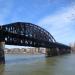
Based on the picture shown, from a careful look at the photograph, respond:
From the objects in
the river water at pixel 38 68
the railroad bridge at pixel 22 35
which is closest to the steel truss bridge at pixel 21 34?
the railroad bridge at pixel 22 35

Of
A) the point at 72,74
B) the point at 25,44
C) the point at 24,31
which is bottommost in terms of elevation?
the point at 72,74

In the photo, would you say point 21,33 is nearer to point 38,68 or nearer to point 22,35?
point 22,35

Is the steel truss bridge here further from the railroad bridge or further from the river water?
the river water

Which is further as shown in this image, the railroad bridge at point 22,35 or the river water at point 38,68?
the railroad bridge at point 22,35

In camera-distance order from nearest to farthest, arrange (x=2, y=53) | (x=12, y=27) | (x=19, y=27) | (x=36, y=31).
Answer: (x=2, y=53)
(x=12, y=27)
(x=19, y=27)
(x=36, y=31)

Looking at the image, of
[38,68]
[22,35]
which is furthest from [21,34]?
[38,68]

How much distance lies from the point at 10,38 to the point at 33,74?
39.5 m

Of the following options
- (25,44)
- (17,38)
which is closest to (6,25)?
(17,38)

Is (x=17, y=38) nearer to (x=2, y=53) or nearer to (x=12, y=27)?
(x=12, y=27)

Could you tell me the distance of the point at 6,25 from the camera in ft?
264

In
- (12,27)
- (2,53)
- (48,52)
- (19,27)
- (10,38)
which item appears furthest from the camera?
(48,52)

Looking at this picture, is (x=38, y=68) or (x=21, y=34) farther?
(x=21, y=34)

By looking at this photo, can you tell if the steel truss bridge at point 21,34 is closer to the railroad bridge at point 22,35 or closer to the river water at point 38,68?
the railroad bridge at point 22,35

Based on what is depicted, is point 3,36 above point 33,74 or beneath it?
above
